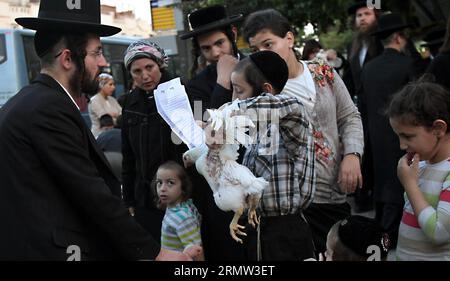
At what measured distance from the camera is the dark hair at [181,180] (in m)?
3.33

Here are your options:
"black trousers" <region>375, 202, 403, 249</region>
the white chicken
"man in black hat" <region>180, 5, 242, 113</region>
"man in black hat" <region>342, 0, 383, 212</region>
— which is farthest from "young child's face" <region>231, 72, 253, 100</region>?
"man in black hat" <region>342, 0, 383, 212</region>

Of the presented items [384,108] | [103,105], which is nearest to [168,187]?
[384,108]

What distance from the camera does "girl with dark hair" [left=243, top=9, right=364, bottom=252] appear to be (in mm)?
2869

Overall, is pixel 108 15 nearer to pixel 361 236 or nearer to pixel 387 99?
pixel 361 236

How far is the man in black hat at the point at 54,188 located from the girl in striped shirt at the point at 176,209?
0.99 metres

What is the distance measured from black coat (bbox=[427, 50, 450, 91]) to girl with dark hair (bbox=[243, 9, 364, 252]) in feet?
3.63

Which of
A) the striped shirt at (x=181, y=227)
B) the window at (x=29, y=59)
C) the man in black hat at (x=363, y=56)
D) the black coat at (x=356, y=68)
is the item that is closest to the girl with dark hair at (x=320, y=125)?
the striped shirt at (x=181, y=227)

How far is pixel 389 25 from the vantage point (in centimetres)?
475

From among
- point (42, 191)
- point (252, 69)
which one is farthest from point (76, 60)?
point (252, 69)

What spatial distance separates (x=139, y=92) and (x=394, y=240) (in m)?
2.52

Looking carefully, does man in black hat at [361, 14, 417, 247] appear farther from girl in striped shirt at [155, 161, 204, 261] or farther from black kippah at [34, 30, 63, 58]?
black kippah at [34, 30, 63, 58]
